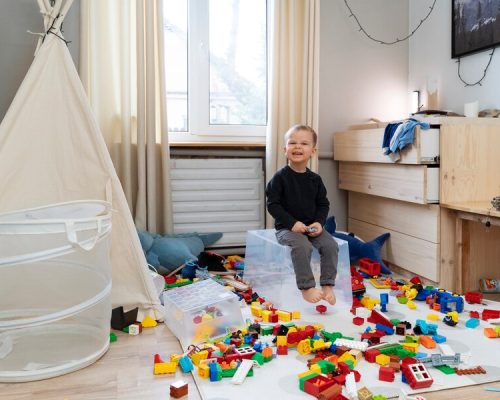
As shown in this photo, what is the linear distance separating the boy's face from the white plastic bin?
0.38 meters

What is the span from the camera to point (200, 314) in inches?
71.9

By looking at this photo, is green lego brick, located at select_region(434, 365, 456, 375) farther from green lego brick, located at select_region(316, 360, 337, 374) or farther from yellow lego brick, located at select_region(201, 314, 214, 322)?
yellow lego brick, located at select_region(201, 314, 214, 322)

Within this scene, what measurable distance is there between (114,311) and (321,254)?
0.88 meters

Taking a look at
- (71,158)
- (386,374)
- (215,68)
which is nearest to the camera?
(386,374)

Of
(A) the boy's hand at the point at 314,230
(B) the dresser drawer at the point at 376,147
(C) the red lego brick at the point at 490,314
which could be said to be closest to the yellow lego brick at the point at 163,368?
(A) the boy's hand at the point at 314,230

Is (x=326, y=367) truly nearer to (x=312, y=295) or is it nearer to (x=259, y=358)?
(x=259, y=358)

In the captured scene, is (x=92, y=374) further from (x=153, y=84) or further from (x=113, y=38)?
(x=113, y=38)

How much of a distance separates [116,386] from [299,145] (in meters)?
1.30

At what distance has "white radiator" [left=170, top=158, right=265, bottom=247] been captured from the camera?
307 cm

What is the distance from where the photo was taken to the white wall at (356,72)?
3.33 metres

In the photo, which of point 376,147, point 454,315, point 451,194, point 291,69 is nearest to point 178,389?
point 454,315

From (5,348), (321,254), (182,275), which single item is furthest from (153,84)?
(5,348)

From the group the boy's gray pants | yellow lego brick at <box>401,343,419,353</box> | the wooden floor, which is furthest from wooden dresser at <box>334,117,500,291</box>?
the wooden floor

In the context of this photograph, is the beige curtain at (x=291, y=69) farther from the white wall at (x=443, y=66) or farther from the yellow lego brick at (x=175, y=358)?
the yellow lego brick at (x=175, y=358)
